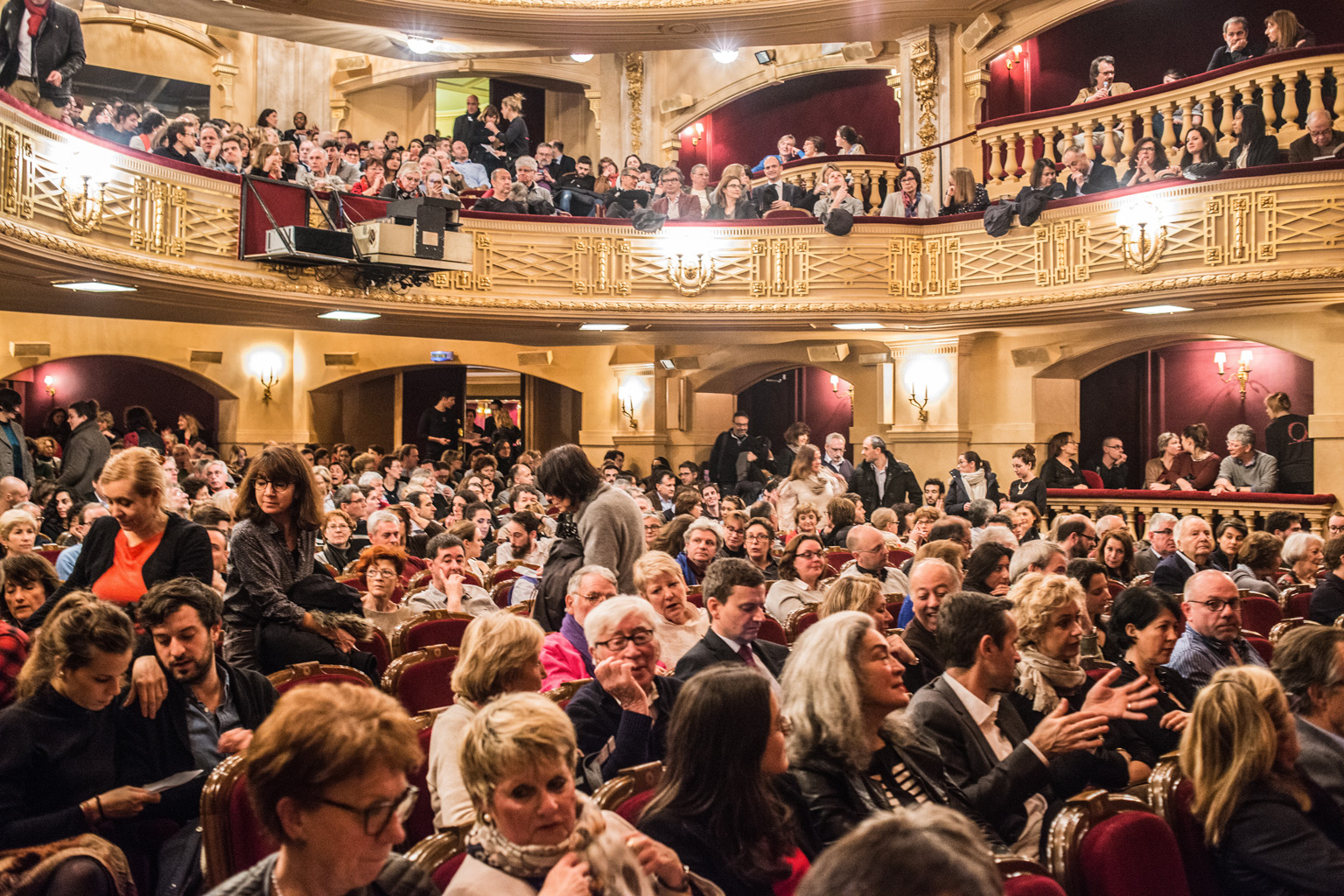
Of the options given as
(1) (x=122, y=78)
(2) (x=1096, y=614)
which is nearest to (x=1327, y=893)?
(2) (x=1096, y=614)

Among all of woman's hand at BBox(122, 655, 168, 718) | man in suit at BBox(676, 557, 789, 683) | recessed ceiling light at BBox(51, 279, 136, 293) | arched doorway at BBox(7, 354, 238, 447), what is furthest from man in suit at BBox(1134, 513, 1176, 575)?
arched doorway at BBox(7, 354, 238, 447)

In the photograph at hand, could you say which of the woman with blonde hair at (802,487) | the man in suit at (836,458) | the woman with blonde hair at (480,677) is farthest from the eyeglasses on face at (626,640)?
the man in suit at (836,458)

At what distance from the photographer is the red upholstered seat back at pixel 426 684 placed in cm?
359

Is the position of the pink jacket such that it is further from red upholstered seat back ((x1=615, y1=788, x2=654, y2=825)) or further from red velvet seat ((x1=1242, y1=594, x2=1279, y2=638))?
red velvet seat ((x1=1242, y1=594, x2=1279, y2=638))

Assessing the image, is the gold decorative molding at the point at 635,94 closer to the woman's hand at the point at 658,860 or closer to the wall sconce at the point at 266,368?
the wall sconce at the point at 266,368

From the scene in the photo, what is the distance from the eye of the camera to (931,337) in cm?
1262

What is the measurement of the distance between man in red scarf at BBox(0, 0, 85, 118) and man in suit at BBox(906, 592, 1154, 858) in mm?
7383

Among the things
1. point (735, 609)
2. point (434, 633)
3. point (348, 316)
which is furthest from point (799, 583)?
point (348, 316)

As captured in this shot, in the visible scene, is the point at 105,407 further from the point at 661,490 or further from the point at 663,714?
the point at 663,714

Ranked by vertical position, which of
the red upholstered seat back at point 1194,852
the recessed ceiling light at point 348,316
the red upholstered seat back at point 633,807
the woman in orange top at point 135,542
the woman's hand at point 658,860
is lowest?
the red upholstered seat back at point 1194,852

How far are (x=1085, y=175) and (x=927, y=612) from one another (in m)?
8.36

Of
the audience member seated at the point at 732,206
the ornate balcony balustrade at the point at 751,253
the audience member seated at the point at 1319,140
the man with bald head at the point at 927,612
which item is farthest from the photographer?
the audience member seated at the point at 732,206

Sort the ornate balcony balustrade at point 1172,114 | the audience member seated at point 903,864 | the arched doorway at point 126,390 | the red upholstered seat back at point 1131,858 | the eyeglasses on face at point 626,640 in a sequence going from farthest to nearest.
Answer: the arched doorway at point 126,390, the ornate balcony balustrade at point 1172,114, the eyeglasses on face at point 626,640, the red upholstered seat back at point 1131,858, the audience member seated at point 903,864

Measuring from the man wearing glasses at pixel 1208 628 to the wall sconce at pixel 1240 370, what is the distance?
32.8 feet
